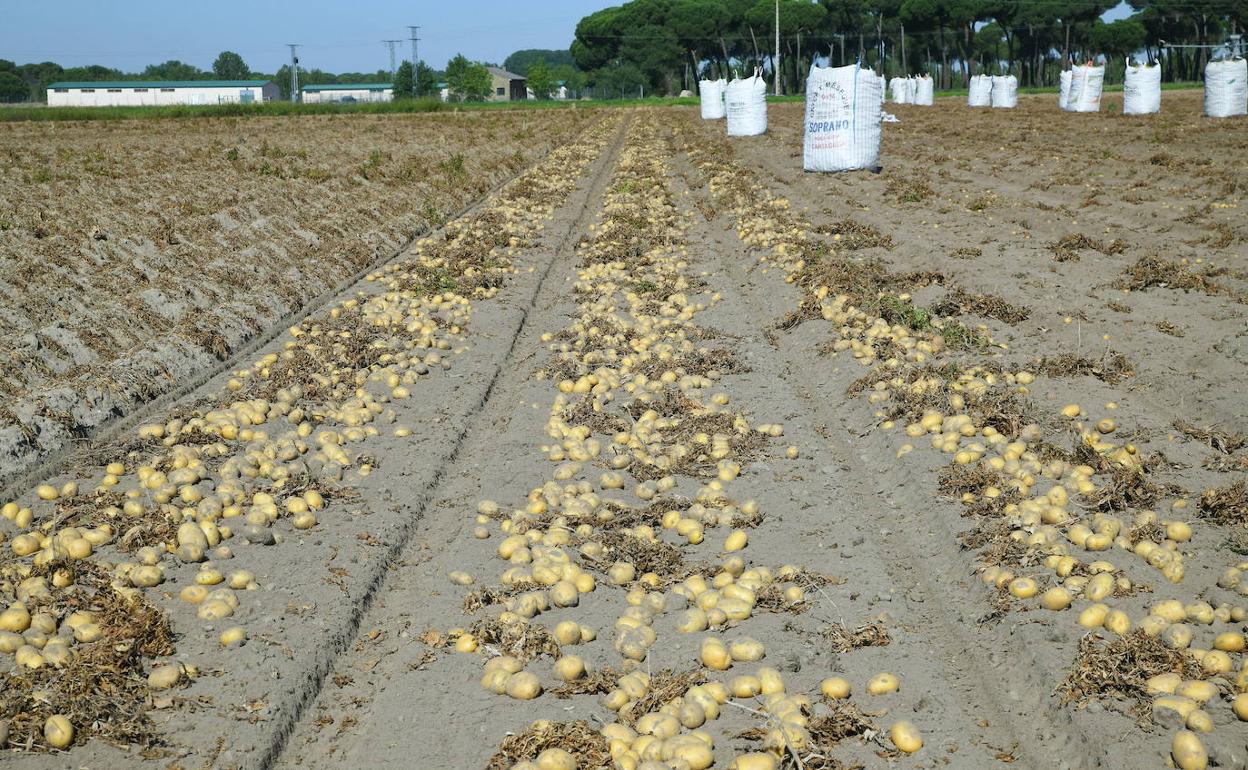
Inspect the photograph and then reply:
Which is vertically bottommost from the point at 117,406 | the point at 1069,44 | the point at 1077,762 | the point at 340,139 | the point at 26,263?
the point at 1077,762

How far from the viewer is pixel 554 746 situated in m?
3.47

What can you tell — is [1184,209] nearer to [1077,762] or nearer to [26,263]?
[1077,762]

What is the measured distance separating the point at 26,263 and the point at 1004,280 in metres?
10.2

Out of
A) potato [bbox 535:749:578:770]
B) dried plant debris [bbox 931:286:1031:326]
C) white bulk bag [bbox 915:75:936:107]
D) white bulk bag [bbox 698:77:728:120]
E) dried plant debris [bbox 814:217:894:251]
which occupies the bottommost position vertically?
potato [bbox 535:749:578:770]

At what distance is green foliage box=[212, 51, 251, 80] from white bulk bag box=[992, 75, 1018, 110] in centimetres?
17624

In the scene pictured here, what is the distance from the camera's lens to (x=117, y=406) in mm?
7117

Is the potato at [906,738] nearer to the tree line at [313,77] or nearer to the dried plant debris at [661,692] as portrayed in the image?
the dried plant debris at [661,692]

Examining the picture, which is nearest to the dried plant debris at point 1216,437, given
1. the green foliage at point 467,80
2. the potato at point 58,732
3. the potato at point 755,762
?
the potato at point 755,762

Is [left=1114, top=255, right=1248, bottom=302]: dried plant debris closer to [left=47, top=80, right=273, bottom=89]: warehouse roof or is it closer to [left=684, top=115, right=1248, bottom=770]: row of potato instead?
[left=684, top=115, right=1248, bottom=770]: row of potato

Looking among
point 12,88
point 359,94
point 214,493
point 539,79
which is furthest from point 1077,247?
point 12,88

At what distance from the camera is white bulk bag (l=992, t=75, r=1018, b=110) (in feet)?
138

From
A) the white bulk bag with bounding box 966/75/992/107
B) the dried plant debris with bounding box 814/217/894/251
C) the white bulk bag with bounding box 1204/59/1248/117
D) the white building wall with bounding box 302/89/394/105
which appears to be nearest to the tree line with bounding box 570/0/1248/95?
the white building wall with bounding box 302/89/394/105

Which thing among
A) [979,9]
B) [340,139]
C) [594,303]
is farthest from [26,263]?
[979,9]

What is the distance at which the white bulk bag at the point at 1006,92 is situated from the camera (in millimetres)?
42125
